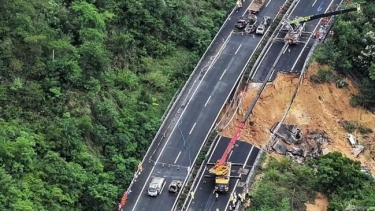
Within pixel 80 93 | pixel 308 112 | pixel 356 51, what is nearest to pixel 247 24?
pixel 356 51

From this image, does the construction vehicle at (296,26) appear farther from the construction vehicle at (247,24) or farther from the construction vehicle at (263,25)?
the construction vehicle at (247,24)

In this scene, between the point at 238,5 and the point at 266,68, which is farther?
the point at 238,5

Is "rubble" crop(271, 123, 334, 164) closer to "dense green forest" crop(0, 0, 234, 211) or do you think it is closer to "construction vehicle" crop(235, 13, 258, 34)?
"dense green forest" crop(0, 0, 234, 211)

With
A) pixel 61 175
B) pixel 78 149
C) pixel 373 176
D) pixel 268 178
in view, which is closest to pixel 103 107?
pixel 78 149

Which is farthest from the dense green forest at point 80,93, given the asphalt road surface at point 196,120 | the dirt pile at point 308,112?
the dirt pile at point 308,112

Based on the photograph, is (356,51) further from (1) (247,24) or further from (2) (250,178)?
(2) (250,178)

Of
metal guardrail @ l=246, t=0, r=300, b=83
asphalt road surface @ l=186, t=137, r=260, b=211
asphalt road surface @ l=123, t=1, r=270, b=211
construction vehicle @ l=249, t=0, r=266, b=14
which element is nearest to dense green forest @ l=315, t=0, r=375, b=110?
metal guardrail @ l=246, t=0, r=300, b=83
